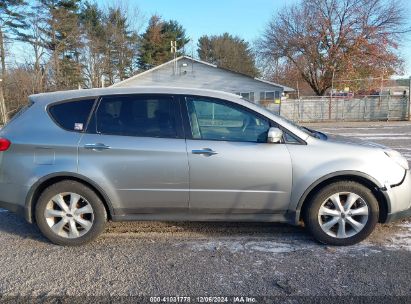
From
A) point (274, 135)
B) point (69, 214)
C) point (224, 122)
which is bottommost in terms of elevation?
point (69, 214)

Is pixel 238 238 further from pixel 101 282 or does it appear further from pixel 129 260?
pixel 101 282

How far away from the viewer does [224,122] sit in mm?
3701

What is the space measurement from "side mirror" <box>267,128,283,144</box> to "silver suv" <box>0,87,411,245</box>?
0.03ft

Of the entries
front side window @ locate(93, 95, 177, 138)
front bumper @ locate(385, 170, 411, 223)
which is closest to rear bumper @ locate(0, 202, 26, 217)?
front side window @ locate(93, 95, 177, 138)

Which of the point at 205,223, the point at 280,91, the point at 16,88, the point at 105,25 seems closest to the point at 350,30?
the point at 280,91

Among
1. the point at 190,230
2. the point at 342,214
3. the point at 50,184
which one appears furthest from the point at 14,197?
the point at 342,214

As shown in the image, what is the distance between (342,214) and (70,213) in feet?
9.50

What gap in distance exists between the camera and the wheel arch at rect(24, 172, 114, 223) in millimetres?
3578

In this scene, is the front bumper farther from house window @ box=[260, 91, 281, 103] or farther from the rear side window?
house window @ box=[260, 91, 281, 103]

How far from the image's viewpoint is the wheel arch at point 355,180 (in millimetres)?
3514

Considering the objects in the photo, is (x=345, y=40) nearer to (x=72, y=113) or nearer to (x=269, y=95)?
(x=269, y=95)

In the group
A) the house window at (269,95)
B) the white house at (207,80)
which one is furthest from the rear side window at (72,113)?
the house window at (269,95)

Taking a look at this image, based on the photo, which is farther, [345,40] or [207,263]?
[345,40]

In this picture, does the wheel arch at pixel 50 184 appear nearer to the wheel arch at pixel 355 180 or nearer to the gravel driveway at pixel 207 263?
the gravel driveway at pixel 207 263
